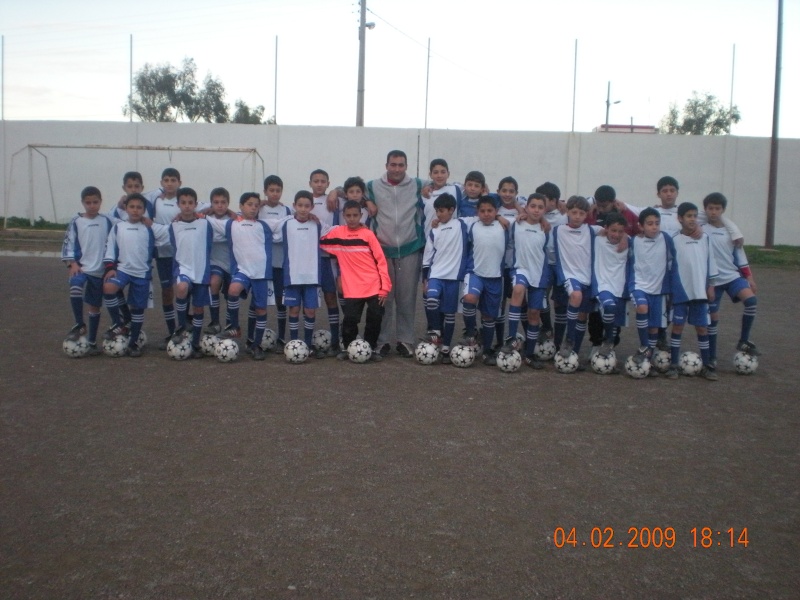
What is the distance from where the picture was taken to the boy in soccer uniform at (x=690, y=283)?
811 centimetres

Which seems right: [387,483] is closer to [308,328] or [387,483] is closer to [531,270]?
[308,328]

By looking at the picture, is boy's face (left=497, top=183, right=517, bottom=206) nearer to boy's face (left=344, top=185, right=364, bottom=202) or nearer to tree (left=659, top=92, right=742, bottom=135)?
boy's face (left=344, top=185, right=364, bottom=202)

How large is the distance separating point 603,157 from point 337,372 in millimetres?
20942

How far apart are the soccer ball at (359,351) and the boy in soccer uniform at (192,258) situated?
171cm

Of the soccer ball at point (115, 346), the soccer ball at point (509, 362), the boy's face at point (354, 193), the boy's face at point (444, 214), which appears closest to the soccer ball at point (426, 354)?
the soccer ball at point (509, 362)

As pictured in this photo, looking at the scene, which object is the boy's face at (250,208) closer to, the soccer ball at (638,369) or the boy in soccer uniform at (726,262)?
the soccer ball at (638,369)

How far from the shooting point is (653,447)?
18.4 feet

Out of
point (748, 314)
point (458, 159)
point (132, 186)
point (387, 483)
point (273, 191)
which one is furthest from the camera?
point (458, 159)

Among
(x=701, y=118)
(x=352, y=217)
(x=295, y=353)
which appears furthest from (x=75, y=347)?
(x=701, y=118)

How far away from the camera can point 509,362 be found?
8008mm

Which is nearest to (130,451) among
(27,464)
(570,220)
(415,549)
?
(27,464)

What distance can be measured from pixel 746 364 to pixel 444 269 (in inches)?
130

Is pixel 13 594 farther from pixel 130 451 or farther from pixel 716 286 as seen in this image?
pixel 716 286

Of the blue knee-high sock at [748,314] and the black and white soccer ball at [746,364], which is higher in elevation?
the blue knee-high sock at [748,314]
